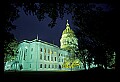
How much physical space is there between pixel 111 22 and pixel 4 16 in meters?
6.30

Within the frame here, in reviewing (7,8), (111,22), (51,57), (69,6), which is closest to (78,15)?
(69,6)

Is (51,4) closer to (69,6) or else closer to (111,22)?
(69,6)

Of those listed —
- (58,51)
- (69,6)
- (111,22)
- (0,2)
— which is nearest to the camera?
(0,2)

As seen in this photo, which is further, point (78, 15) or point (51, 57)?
point (51, 57)

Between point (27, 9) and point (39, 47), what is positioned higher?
point (39, 47)

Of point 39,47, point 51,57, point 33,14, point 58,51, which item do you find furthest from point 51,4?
point 58,51

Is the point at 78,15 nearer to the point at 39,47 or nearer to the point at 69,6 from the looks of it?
the point at 69,6

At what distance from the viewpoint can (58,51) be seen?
99062 millimetres

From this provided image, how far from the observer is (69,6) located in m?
9.62

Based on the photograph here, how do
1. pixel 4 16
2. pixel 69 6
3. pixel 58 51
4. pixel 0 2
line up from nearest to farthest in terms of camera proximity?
pixel 0 2 → pixel 4 16 → pixel 69 6 → pixel 58 51

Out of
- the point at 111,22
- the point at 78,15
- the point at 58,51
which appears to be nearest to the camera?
the point at 78,15

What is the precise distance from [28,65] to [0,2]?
7393 centimetres

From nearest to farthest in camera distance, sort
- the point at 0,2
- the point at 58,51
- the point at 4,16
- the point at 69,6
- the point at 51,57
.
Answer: the point at 0,2
the point at 4,16
the point at 69,6
the point at 51,57
the point at 58,51

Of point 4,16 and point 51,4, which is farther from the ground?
point 51,4
